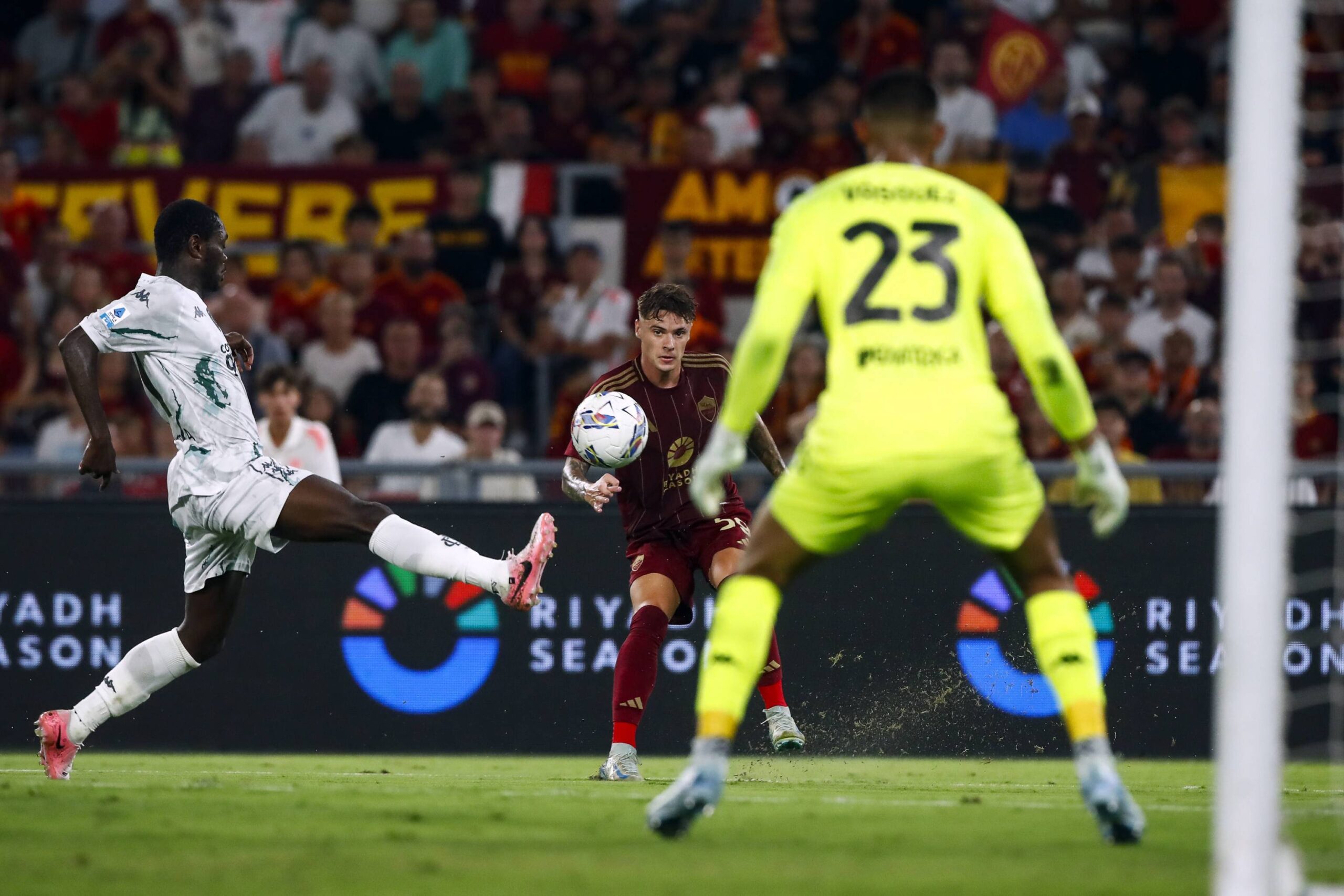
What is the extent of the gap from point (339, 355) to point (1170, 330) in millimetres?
5770

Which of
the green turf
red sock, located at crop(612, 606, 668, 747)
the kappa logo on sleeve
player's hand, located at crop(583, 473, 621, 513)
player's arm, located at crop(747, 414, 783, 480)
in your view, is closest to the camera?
the green turf

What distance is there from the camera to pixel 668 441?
848 centimetres

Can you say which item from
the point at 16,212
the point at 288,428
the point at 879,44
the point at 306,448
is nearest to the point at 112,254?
the point at 16,212

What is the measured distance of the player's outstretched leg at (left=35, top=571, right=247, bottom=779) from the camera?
772 cm

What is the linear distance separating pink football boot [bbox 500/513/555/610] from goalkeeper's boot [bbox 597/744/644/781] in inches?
34.1

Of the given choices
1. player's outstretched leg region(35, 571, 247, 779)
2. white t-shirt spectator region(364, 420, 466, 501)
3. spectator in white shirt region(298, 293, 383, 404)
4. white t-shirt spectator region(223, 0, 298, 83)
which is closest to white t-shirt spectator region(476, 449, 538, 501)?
white t-shirt spectator region(364, 420, 466, 501)

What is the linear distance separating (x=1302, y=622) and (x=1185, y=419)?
2031 millimetres

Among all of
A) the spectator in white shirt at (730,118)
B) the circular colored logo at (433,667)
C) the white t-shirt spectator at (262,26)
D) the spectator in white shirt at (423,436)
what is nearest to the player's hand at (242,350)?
the circular colored logo at (433,667)

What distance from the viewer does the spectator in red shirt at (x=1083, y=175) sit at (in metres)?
14.2

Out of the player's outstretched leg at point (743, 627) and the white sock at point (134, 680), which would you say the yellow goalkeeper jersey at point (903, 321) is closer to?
the player's outstretched leg at point (743, 627)

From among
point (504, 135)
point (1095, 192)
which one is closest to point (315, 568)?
point (504, 135)

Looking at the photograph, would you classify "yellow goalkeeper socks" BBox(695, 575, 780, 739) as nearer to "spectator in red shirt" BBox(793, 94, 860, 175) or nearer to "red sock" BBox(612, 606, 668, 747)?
"red sock" BBox(612, 606, 668, 747)

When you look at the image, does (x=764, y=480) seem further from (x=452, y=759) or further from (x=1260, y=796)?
(x=1260, y=796)

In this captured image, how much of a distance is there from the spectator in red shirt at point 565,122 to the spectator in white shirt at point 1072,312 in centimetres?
432
